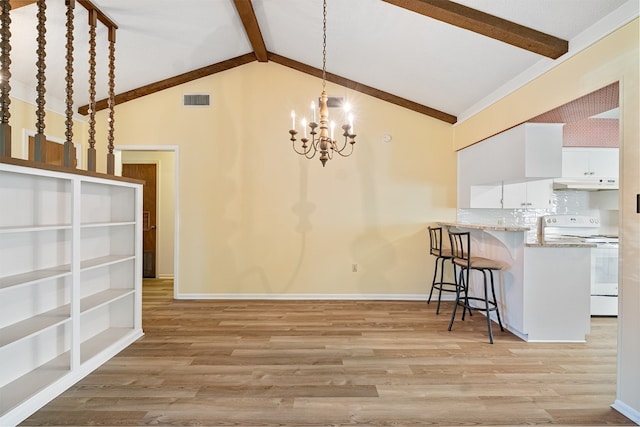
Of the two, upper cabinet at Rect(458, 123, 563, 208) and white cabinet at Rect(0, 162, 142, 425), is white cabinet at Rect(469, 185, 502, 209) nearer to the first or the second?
upper cabinet at Rect(458, 123, 563, 208)

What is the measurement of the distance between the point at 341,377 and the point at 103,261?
2235mm

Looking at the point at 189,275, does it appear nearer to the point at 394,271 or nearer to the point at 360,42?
the point at 394,271

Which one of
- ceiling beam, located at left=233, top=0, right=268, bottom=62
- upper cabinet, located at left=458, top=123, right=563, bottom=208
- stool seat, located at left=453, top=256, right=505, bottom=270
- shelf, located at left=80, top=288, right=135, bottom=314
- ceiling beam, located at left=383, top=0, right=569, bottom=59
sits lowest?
shelf, located at left=80, top=288, right=135, bottom=314

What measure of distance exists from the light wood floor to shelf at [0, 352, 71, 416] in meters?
0.15

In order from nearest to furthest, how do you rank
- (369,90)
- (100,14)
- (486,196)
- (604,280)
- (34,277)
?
(34,277)
(100,14)
(604,280)
(486,196)
(369,90)

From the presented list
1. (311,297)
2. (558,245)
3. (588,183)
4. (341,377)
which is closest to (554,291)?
(558,245)

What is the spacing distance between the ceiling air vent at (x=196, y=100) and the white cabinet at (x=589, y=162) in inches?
191

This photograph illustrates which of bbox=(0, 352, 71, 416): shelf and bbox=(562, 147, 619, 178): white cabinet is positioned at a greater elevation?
bbox=(562, 147, 619, 178): white cabinet

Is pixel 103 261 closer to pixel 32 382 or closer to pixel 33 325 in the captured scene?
pixel 33 325

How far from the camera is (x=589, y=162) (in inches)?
172

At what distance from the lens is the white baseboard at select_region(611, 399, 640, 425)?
2.03 metres

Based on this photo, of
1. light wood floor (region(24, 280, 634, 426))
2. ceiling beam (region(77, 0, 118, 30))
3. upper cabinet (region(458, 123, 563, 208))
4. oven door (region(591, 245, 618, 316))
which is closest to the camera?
light wood floor (region(24, 280, 634, 426))

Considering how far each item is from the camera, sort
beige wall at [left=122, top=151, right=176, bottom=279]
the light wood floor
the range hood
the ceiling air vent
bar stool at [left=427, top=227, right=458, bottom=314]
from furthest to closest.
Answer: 1. beige wall at [left=122, top=151, right=176, bottom=279]
2. the ceiling air vent
3. the range hood
4. bar stool at [left=427, top=227, right=458, bottom=314]
5. the light wood floor

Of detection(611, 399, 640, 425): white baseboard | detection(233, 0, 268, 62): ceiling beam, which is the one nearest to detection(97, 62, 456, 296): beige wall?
detection(233, 0, 268, 62): ceiling beam
